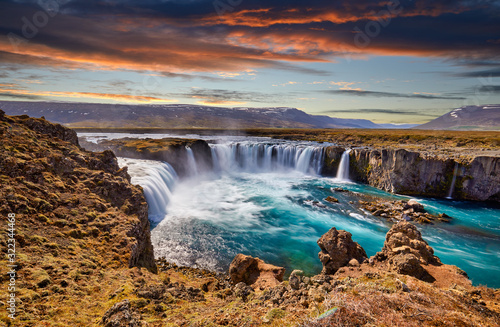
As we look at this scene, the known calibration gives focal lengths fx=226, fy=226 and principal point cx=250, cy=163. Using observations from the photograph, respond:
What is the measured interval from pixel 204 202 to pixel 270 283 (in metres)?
21.9

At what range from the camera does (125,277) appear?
25.8 ft

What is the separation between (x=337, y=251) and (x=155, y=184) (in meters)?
23.1

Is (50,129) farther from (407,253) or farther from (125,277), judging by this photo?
(407,253)

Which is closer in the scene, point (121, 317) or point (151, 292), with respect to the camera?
point (121, 317)

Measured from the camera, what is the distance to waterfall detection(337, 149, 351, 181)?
152 ft

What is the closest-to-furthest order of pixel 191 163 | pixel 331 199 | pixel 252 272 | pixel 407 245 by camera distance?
pixel 407 245 < pixel 252 272 < pixel 331 199 < pixel 191 163

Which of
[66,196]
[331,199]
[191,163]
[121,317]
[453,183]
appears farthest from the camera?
[191,163]

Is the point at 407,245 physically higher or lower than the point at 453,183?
lower

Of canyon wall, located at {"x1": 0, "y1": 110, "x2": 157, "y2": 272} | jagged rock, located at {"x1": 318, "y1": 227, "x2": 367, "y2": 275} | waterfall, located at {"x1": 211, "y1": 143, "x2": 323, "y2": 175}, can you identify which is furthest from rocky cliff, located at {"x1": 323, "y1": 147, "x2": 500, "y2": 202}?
canyon wall, located at {"x1": 0, "y1": 110, "x2": 157, "y2": 272}

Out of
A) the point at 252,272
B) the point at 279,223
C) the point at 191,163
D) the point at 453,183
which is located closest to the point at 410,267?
the point at 252,272

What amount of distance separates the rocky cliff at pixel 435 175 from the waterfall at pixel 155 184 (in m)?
35.0

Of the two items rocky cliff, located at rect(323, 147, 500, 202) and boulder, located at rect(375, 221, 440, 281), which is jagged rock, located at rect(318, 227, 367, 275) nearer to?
boulder, located at rect(375, 221, 440, 281)

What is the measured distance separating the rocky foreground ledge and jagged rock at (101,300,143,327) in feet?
0.08

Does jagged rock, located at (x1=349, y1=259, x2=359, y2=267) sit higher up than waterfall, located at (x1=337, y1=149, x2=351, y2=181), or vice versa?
waterfall, located at (x1=337, y1=149, x2=351, y2=181)
